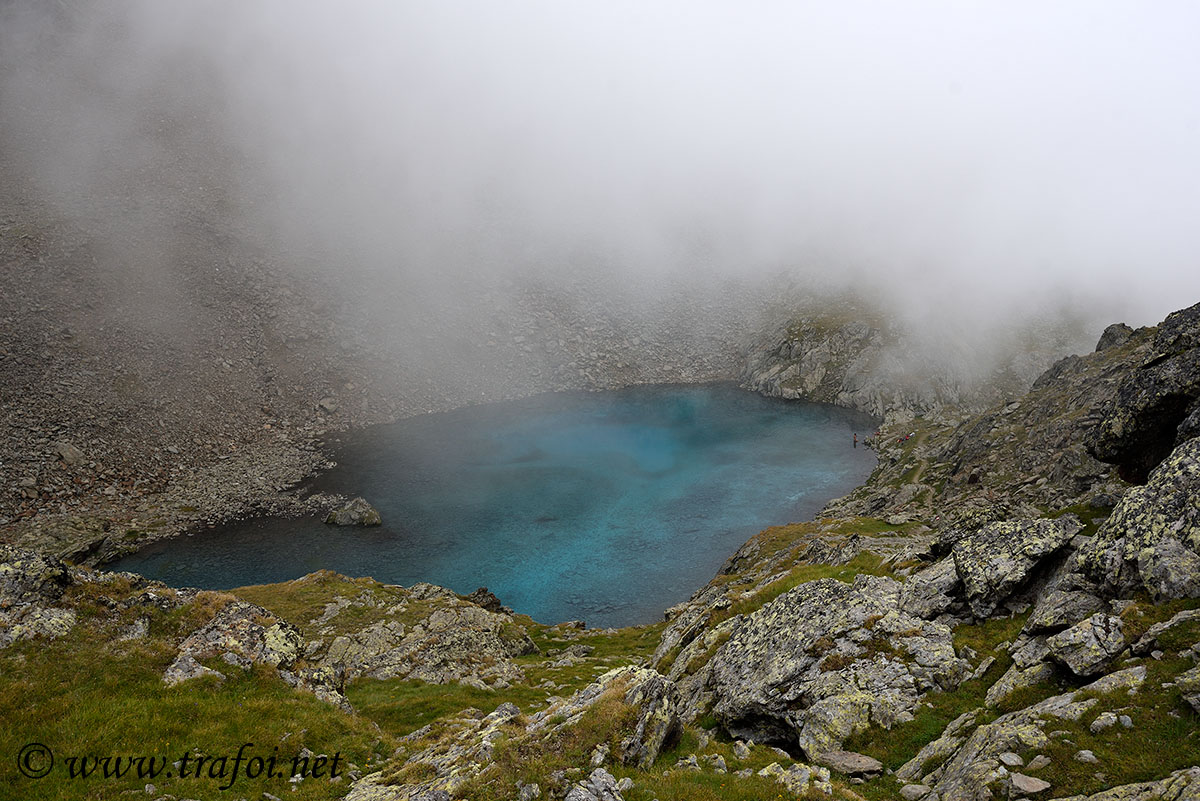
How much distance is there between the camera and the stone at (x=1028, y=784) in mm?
13734

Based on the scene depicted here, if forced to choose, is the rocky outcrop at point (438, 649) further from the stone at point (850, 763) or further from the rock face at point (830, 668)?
the stone at point (850, 763)

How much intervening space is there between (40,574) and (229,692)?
1110 cm

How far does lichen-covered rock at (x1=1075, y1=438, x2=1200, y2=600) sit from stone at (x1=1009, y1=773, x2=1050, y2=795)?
8.88m

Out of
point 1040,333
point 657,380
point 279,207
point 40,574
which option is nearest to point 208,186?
point 279,207

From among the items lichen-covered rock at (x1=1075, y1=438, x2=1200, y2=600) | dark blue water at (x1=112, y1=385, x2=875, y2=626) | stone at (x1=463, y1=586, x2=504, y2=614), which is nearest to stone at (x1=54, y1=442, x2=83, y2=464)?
dark blue water at (x1=112, y1=385, x2=875, y2=626)

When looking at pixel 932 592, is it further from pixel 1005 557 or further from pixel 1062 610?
pixel 1062 610

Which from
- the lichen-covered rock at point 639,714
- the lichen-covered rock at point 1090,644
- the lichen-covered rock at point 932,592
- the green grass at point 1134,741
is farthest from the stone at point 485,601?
the green grass at point 1134,741

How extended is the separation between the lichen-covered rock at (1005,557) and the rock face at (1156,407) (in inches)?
223

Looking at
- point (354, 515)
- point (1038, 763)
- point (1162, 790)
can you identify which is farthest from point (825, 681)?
point (354, 515)

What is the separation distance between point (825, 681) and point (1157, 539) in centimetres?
1223

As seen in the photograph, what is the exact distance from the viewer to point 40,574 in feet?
89.0

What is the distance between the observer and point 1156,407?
2728 centimetres

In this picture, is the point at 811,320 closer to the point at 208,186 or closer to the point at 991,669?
the point at 991,669

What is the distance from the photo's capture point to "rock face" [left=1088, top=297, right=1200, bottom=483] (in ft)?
86.7
